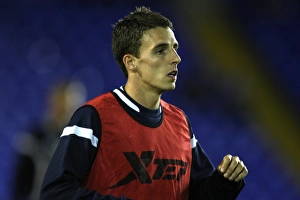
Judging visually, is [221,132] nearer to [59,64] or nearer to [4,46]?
[59,64]

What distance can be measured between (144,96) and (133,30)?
201 millimetres

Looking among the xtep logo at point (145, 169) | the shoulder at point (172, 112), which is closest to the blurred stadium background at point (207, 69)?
the shoulder at point (172, 112)

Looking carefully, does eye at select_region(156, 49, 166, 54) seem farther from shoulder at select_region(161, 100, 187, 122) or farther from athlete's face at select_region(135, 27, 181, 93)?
shoulder at select_region(161, 100, 187, 122)

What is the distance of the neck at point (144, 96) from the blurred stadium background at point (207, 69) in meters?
0.92

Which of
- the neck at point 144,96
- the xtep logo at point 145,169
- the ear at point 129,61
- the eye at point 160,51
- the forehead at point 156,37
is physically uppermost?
the forehead at point 156,37

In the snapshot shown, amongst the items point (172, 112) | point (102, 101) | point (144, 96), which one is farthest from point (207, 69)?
point (102, 101)

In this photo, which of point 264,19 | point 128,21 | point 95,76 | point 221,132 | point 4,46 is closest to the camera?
point 128,21

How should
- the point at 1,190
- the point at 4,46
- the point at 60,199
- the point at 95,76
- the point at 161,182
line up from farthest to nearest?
the point at 95,76 → the point at 4,46 → the point at 1,190 → the point at 161,182 → the point at 60,199

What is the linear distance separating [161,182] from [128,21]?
496mm

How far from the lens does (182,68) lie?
3078 millimetres

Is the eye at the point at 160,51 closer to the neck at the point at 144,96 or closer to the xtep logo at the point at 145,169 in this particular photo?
the neck at the point at 144,96

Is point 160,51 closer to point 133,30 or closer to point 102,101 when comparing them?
point 133,30

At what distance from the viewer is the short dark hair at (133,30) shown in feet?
5.52

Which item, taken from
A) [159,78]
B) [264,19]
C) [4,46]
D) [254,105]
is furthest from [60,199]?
[264,19]
